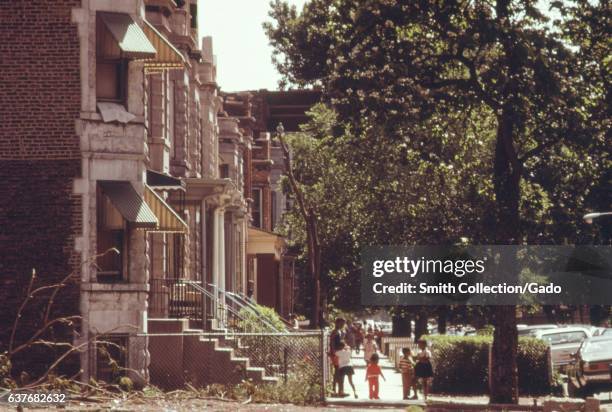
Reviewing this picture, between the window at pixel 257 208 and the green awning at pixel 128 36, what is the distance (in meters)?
34.0

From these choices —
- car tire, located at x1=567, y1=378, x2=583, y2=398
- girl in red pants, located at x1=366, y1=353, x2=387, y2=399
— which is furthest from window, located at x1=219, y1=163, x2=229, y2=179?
girl in red pants, located at x1=366, y1=353, x2=387, y2=399

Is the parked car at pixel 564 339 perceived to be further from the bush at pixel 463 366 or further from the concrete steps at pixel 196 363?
the concrete steps at pixel 196 363

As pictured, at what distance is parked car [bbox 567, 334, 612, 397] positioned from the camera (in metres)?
32.4

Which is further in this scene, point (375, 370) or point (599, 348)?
point (599, 348)

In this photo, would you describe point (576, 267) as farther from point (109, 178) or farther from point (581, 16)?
point (109, 178)

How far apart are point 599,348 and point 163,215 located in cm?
1250

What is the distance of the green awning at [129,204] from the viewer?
25234mm

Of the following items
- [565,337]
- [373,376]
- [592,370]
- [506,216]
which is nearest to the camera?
[373,376]

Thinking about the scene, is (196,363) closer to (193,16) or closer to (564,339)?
(193,16)

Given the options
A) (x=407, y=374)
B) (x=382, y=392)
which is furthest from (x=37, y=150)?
(x=382, y=392)

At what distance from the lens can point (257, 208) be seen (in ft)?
197

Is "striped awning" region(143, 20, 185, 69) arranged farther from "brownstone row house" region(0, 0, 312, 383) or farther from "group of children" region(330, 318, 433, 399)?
"group of children" region(330, 318, 433, 399)

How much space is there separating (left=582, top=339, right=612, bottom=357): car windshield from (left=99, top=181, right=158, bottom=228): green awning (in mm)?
12892

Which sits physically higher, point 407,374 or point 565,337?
point 565,337
